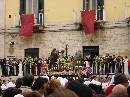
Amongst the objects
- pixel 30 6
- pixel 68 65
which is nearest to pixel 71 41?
pixel 30 6

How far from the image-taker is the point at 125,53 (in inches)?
1193

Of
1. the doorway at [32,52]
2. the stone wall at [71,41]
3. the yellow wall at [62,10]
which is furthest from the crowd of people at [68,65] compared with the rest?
the yellow wall at [62,10]

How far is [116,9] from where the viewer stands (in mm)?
30797

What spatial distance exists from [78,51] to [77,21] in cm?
236

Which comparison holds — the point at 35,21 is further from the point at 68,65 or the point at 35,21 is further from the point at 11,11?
the point at 68,65

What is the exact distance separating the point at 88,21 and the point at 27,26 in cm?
406

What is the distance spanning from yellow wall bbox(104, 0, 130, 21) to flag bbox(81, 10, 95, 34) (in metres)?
0.96

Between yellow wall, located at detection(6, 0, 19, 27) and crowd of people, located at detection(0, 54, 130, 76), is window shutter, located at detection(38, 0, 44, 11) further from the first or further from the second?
crowd of people, located at detection(0, 54, 130, 76)

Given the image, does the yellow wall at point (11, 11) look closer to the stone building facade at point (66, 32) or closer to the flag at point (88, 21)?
the stone building facade at point (66, 32)

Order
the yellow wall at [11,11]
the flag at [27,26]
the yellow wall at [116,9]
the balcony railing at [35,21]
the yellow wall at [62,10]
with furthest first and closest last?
the yellow wall at [11,11] → the balcony railing at [35,21] → the flag at [27,26] → the yellow wall at [62,10] → the yellow wall at [116,9]

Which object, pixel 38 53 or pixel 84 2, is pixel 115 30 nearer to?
pixel 84 2

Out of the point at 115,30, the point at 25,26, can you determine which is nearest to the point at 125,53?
the point at 115,30

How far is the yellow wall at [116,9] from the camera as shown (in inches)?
1203

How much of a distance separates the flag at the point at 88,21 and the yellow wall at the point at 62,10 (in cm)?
84
